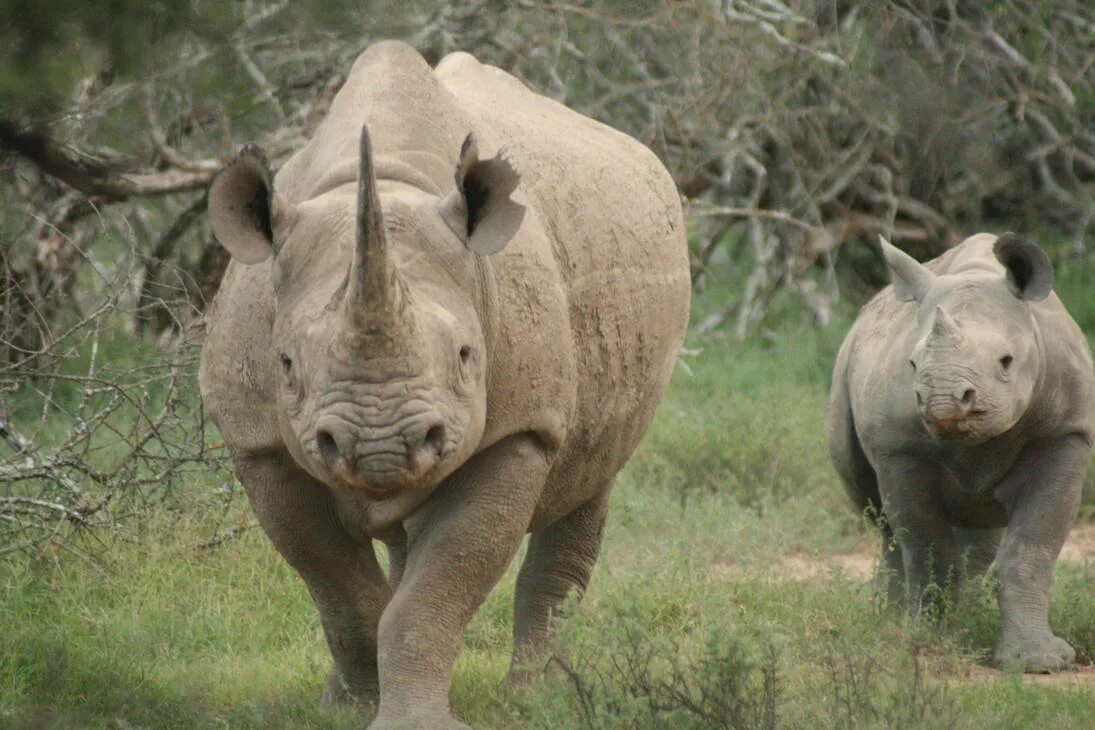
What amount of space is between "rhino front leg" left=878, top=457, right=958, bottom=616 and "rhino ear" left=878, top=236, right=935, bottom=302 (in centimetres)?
69

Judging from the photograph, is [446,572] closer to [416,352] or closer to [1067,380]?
[416,352]

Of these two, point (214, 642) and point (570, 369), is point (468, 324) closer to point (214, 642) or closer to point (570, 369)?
point (570, 369)

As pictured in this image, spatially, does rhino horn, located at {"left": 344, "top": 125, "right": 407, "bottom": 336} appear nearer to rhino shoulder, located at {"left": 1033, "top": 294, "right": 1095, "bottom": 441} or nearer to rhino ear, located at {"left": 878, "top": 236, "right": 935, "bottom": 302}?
rhino ear, located at {"left": 878, "top": 236, "right": 935, "bottom": 302}

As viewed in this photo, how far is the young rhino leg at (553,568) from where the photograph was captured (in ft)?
21.6

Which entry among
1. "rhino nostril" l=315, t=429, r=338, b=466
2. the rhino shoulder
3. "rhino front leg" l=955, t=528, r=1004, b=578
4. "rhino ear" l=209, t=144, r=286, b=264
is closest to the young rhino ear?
"rhino ear" l=209, t=144, r=286, b=264

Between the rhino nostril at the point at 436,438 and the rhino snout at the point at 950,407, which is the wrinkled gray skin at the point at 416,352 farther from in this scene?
the rhino snout at the point at 950,407

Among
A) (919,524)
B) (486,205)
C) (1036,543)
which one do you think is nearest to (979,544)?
(919,524)

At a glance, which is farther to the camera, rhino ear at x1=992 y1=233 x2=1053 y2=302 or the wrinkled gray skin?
rhino ear at x1=992 y1=233 x2=1053 y2=302

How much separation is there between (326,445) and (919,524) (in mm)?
3631

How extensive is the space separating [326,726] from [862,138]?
28.9 ft

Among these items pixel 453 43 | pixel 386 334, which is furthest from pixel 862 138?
pixel 386 334

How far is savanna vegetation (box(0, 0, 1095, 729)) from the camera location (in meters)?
5.13

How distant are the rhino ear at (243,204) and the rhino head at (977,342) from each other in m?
2.98

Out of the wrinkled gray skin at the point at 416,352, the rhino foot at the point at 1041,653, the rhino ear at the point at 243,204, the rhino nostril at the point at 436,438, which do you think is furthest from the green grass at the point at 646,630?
the rhino ear at the point at 243,204
